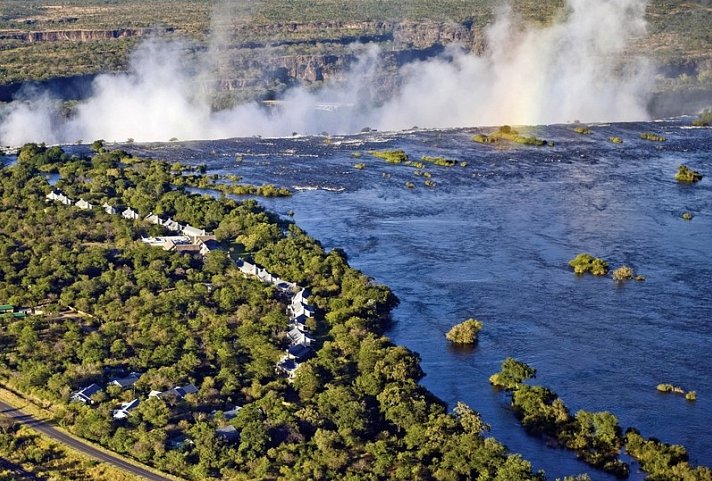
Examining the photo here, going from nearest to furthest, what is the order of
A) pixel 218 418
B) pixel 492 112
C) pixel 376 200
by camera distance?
1. pixel 218 418
2. pixel 376 200
3. pixel 492 112

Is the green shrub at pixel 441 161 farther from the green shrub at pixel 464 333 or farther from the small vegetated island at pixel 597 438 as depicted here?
the small vegetated island at pixel 597 438

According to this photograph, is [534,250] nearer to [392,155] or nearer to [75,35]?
[392,155]

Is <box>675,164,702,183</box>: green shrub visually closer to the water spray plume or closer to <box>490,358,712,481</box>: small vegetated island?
the water spray plume

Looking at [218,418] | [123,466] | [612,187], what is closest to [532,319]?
[218,418]

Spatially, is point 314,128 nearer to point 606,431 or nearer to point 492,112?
point 492,112

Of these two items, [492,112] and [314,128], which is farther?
[492,112]

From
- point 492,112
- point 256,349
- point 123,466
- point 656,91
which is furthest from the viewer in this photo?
point 656,91

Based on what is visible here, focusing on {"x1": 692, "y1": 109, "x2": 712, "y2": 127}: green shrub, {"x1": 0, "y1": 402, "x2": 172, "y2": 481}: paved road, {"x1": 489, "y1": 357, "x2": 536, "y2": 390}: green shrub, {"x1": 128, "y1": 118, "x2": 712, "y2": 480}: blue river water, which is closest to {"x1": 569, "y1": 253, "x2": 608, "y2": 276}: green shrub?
{"x1": 128, "y1": 118, "x2": 712, "y2": 480}: blue river water
